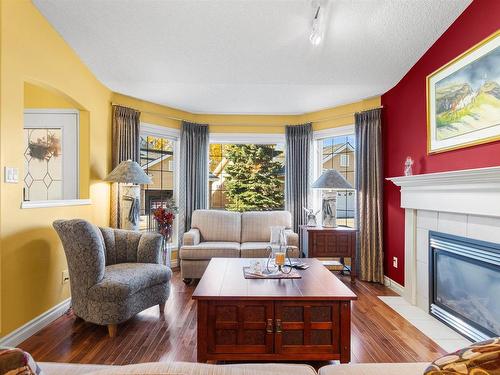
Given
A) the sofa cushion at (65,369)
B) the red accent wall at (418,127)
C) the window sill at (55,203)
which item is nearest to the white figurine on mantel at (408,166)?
the red accent wall at (418,127)

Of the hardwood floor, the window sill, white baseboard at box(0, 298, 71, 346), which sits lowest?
the hardwood floor

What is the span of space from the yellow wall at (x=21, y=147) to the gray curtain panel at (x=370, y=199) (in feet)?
11.2

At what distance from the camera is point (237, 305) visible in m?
2.03

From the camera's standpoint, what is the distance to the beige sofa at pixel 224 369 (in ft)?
2.05

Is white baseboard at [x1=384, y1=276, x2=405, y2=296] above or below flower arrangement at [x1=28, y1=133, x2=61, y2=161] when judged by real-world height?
below

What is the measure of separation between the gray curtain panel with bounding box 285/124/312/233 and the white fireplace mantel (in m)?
1.64

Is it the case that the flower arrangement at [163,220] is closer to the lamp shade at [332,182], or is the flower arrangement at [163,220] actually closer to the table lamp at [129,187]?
the table lamp at [129,187]

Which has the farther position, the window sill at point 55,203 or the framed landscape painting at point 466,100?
the window sill at point 55,203

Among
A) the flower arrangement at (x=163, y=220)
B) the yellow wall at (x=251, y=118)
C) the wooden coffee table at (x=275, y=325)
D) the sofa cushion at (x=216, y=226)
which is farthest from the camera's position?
the sofa cushion at (x=216, y=226)

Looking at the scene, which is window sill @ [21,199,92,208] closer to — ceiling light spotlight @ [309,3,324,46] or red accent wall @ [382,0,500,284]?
A: ceiling light spotlight @ [309,3,324,46]

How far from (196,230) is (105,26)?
2667 millimetres

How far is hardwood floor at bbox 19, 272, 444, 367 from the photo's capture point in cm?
220

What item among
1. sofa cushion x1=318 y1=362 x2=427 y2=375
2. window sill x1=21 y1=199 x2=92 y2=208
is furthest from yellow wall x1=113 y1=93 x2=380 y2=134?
sofa cushion x1=318 y1=362 x2=427 y2=375

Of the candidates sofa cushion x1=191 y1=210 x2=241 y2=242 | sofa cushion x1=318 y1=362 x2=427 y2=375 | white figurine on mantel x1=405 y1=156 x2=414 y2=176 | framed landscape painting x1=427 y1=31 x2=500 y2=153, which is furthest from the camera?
sofa cushion x1=191 y1=210 x2=241 y2=242
